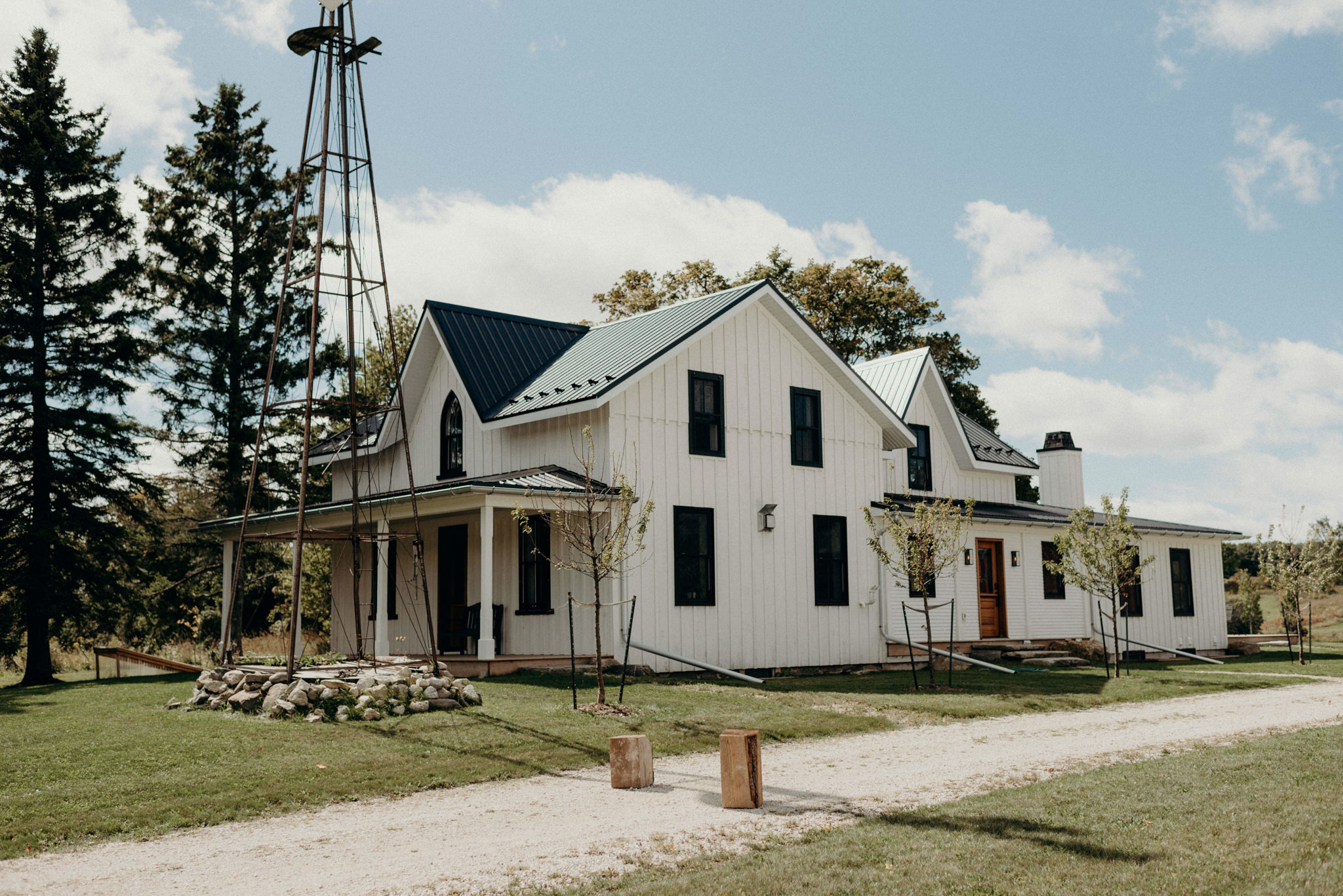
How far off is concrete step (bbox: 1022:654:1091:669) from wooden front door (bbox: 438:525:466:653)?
37.9 ft

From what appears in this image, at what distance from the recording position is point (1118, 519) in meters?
19.8

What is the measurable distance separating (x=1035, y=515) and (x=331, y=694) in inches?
735

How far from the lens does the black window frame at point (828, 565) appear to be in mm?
21422

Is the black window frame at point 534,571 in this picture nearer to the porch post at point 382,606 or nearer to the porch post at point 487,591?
the porch post at point 487,591

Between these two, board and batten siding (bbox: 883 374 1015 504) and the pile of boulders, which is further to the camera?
board and batten siding (bbox: 883 374 1015 504)

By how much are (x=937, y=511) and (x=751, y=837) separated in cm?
1174

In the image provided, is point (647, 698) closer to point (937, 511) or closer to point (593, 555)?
point (593, 555)

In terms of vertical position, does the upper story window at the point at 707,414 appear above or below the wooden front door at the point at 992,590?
above

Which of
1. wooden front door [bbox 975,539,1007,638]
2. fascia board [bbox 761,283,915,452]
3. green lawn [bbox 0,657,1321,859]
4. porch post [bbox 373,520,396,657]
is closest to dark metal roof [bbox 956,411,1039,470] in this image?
wooden front door [bbox 975,539,1007,638]

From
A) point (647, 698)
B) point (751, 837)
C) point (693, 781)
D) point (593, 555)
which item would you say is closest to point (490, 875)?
point (751, 837)

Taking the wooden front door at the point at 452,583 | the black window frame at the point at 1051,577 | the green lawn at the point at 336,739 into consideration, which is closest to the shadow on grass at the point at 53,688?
the green lawn at the point at 336,739

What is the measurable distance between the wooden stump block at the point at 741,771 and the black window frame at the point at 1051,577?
1869 centimetres

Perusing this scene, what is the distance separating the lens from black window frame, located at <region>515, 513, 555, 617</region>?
62.4 feet

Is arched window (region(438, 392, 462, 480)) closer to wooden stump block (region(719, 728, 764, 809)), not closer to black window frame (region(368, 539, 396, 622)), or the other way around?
black window frame (region(368, 539, 396, 622))
